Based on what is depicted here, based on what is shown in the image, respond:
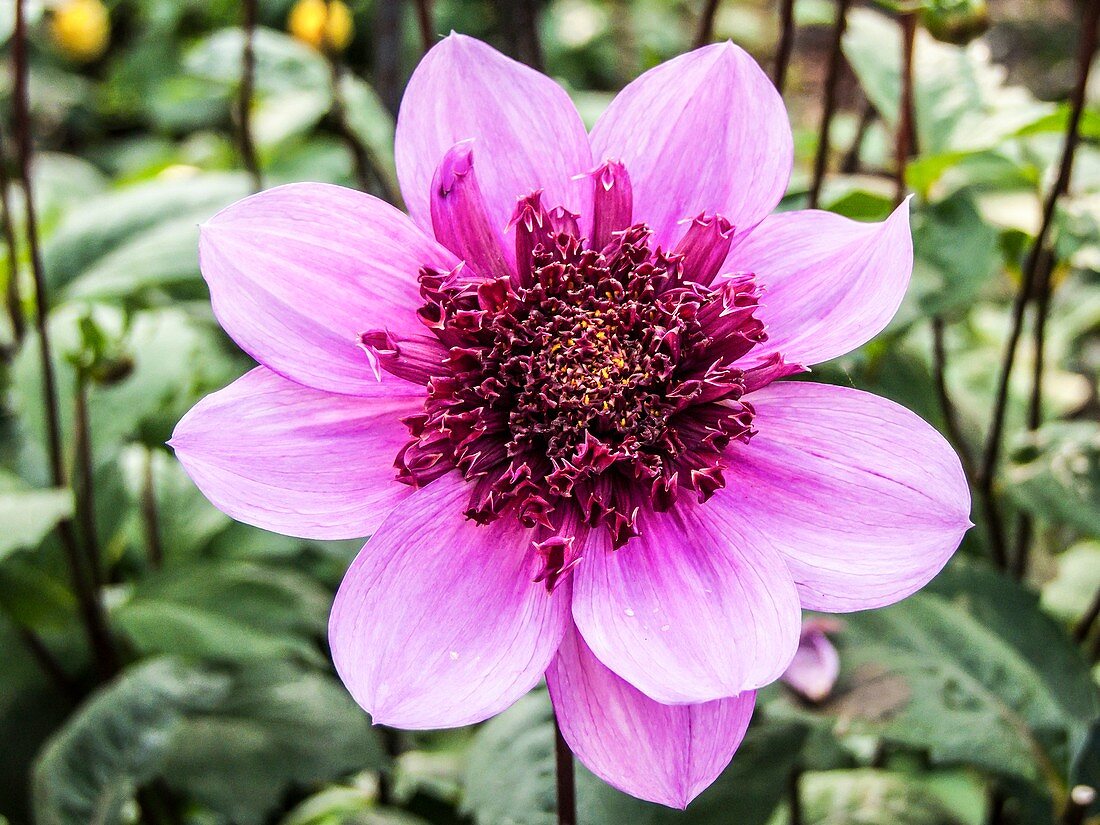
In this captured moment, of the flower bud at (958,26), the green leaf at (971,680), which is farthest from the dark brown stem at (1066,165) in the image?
the flower bud at (958,26)

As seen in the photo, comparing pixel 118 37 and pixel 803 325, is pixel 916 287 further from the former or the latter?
pixel 118 37

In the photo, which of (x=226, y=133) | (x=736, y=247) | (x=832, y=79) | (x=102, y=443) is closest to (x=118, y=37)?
(x=226, y=133)

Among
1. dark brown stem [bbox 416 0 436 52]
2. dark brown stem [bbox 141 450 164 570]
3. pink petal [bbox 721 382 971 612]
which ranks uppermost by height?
dark brown stem [bbox 416 0 436 52]

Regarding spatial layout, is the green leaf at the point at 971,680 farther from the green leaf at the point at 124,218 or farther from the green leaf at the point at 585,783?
the green leaf at the point at 124,218

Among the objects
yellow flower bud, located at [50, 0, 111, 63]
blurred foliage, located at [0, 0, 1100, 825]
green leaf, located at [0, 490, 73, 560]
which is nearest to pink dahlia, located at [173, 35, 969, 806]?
blurred foliage, located at [0, 0, 1100, 825]

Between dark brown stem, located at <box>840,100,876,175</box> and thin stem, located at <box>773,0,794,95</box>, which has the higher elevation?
thin stem, located at <box>773,0,794,95</box>

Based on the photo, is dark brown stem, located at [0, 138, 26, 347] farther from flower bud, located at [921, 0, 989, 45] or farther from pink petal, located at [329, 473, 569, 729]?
flower bud, located at [921, 0, 989, 45]
